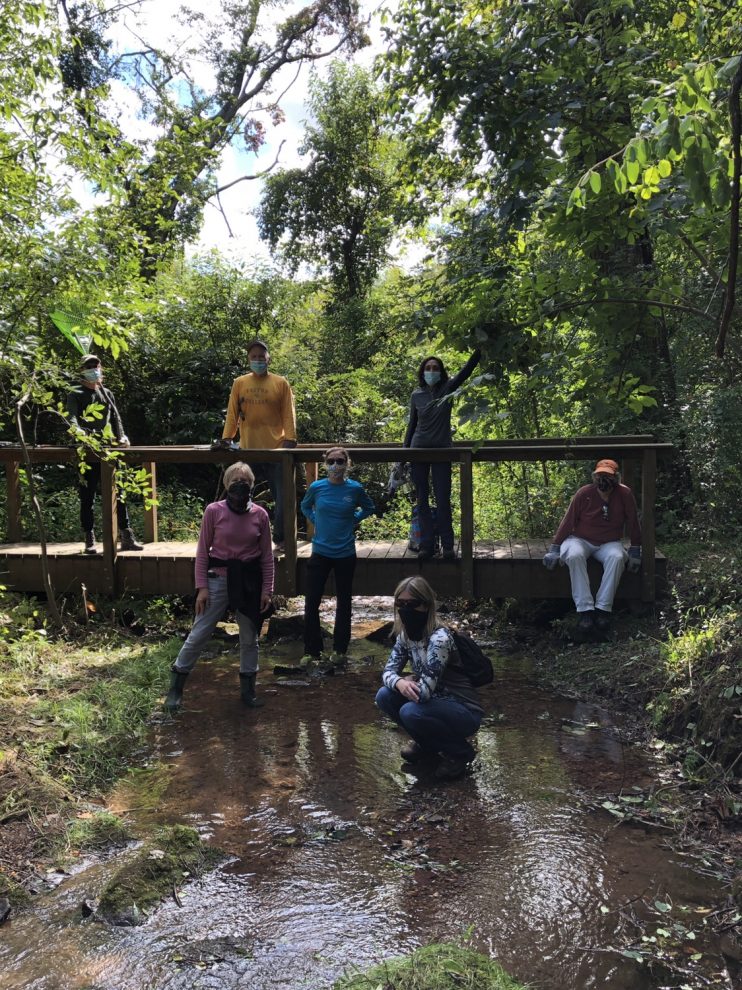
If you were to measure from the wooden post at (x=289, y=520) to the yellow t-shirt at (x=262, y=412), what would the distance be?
1.14 ft

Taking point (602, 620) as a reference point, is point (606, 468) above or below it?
above

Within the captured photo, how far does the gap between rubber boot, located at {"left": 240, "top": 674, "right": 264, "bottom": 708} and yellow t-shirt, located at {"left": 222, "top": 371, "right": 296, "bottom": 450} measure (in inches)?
108

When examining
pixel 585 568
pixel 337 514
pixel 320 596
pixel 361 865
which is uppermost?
pixel 337 514

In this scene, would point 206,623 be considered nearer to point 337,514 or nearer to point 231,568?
point 231,568

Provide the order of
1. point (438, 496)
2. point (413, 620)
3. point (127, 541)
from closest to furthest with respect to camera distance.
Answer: point (413, 620) → point (438, 496) → point (127, 541)

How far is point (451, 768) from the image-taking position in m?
4.83

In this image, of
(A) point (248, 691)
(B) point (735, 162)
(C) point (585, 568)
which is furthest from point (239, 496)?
(B) point (735, 162)

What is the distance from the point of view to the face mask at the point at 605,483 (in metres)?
7.14

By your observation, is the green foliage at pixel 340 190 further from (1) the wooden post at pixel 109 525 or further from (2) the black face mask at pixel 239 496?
(2) the black face mask at pixel 239 496

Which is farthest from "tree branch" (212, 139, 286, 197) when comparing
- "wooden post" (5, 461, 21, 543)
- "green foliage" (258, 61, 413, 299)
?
"wooden post" (5, 461, 21, 543)

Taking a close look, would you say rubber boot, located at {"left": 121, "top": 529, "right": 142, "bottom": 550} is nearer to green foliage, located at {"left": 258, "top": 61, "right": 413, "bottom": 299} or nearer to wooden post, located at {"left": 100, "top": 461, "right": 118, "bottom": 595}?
wooden post, located at {"left": 100, "top": 461, "right": 118, "bottom": 595}

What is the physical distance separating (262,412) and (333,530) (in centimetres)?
181

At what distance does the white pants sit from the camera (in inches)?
278

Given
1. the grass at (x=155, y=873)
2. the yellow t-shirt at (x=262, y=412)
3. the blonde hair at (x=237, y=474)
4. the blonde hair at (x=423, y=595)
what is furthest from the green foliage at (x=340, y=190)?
the grass at (x=155, y=873)
